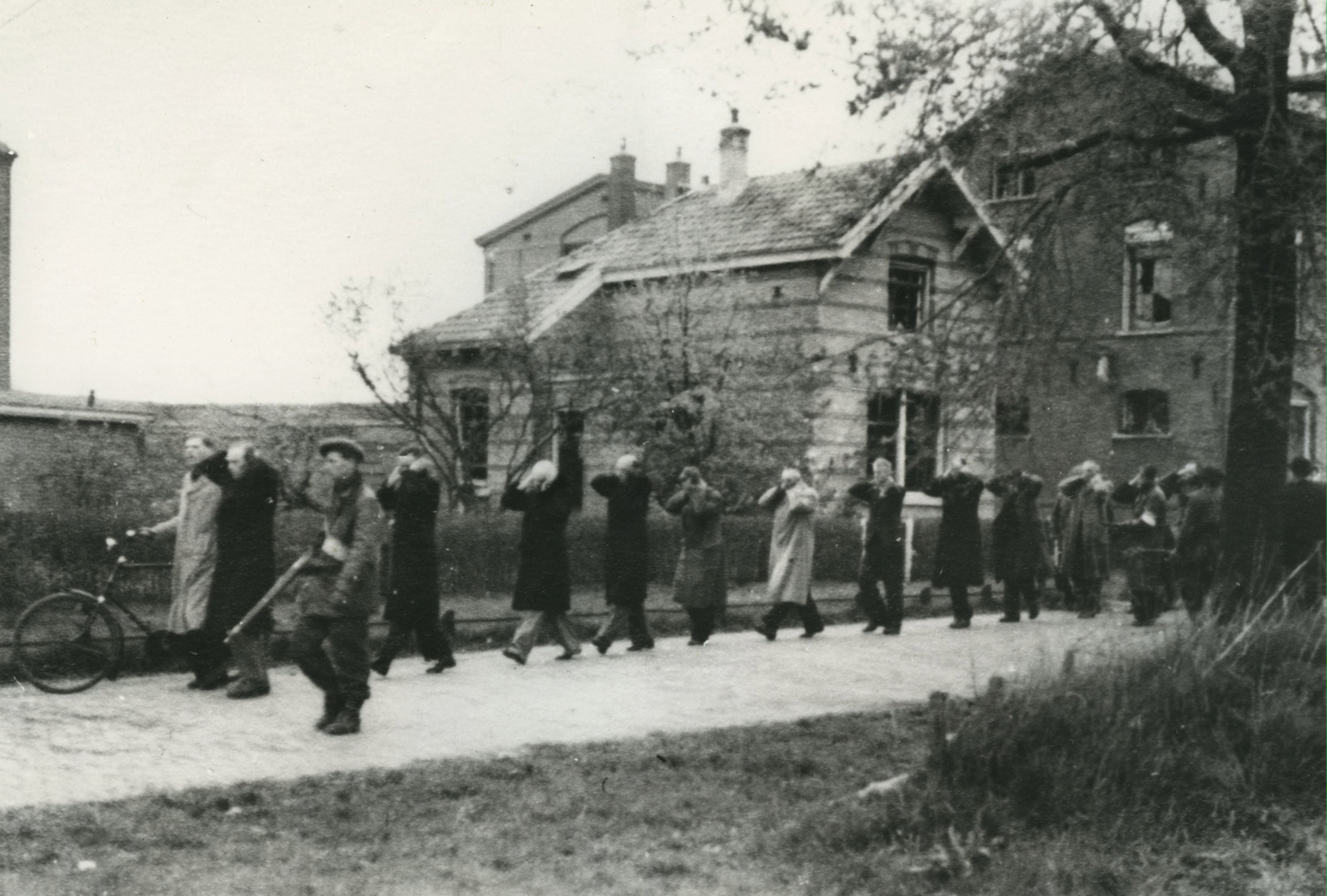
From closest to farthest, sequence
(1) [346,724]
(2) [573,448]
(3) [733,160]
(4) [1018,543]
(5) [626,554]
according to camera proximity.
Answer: (1) [346,724] < (5) [626,554] < (4) [1018,543] < (2) [573,448] < (3) [733,160]

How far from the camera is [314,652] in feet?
29.5

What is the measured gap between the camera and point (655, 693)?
10922 millimetres

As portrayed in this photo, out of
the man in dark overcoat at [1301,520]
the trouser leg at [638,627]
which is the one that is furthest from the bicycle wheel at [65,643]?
the man in dark overcoat at [1301,520]

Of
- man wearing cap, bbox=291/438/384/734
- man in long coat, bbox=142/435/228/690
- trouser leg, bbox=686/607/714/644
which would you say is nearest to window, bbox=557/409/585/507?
trouser leg, bbox=686/607/714/644

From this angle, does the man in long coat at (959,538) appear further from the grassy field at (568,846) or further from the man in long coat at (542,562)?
the grassy field at (568,846)

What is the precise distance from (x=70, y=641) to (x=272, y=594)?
1.74 m

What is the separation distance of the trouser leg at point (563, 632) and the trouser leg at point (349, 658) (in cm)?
370

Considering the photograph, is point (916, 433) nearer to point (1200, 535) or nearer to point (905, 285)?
point (1200, 535)

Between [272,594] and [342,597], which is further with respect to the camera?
[272,594]

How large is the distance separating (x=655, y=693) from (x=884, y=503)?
18.2 feet

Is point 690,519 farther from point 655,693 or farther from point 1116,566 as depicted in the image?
point 1116,566

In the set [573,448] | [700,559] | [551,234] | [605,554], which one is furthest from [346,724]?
[551,234]

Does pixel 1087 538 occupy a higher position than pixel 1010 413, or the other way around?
pixel 1010 413

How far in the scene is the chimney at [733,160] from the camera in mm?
24781
